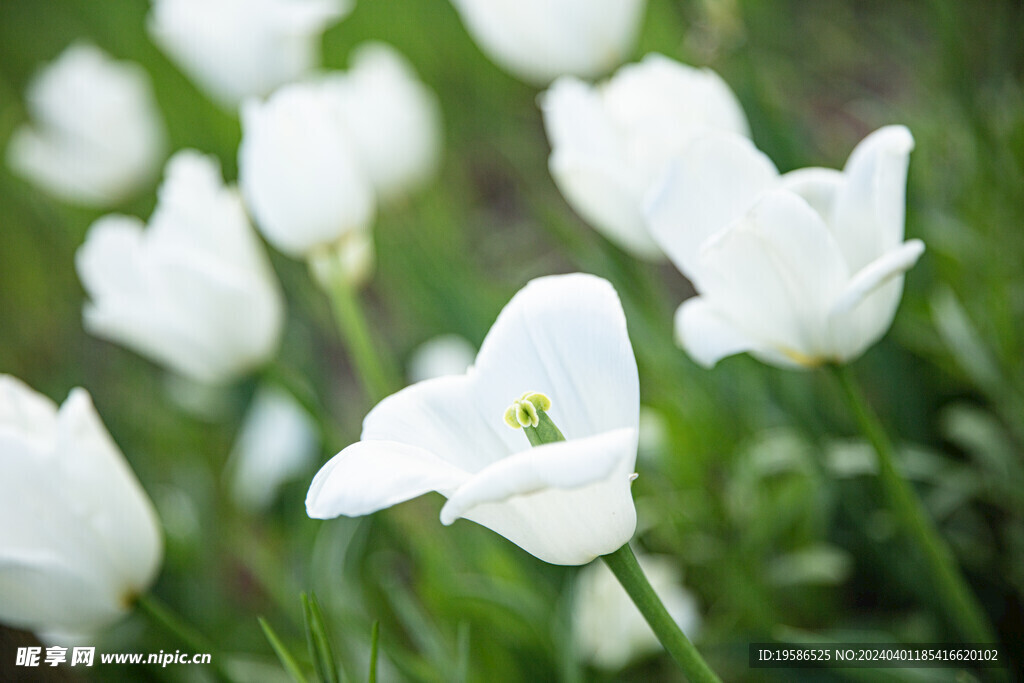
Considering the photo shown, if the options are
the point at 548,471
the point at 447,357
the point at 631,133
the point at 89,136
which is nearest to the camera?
the point at 548,471

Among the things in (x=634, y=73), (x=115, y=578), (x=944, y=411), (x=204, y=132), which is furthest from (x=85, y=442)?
(x=204, y=132)

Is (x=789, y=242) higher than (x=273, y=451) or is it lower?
higher

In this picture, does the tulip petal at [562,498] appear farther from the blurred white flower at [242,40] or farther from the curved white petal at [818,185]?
the blurred white flower at [242,40]

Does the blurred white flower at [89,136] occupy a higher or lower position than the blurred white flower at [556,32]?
lower

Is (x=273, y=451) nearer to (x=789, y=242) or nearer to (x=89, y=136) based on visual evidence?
(x=89, y=136)

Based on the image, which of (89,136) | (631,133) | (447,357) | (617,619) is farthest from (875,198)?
(89,136)

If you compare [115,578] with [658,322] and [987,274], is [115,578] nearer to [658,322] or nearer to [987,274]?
[658,322]

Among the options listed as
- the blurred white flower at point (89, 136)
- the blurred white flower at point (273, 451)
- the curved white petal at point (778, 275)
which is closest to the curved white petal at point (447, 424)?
the curved white petal at point (778, 275)

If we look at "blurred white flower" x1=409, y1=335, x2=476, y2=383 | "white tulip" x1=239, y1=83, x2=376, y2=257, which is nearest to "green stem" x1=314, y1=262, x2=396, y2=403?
"white tulip" x1=239, y1=83, x2=376, y2=257
